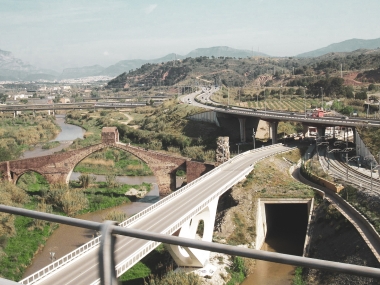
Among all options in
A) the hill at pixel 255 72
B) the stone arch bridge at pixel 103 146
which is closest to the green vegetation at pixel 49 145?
the stone arch bridge at pixel 103 146

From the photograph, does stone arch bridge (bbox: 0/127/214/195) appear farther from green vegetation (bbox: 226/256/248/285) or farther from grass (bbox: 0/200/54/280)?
green vegetation (bbox: 226/256/248/285)

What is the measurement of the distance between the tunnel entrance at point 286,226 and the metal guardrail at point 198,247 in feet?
72.5

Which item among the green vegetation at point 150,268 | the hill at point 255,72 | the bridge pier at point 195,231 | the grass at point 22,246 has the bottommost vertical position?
the green vegetation at point 150,268

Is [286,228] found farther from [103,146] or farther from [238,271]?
[103,146]

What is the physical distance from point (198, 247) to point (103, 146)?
108 ft

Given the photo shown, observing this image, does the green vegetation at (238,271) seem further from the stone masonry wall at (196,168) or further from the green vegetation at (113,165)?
the green vegetation at (113,165)

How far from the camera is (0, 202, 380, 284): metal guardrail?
2.11 m

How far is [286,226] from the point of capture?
1106 inches

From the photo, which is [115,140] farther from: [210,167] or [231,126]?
[231,126]

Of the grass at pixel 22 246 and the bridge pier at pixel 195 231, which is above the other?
the bridge pier at pixel 195 231

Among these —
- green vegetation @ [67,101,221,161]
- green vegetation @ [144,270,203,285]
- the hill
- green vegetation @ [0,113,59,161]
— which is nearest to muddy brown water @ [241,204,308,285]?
green vegetation @ [144,270,203,285]

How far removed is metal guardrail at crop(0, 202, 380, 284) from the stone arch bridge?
2882 cm

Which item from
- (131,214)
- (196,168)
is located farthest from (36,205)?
(196,168)

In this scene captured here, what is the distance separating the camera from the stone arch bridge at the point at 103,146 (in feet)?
106
